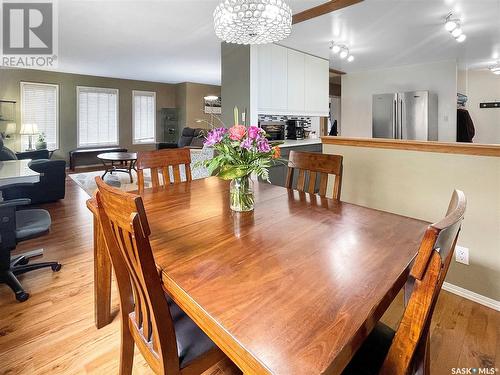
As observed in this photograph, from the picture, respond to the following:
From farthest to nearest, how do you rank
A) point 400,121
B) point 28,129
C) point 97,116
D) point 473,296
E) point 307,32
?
point 97,116 → point 28,129 → point 400,121 → point 307,32 → point 473,296

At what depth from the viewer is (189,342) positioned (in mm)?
1043

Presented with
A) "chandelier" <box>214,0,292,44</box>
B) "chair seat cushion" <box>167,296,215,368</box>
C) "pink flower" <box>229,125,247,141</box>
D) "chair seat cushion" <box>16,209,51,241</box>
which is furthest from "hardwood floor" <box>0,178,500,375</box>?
"chandelier" <box>214,0,292,44</box>

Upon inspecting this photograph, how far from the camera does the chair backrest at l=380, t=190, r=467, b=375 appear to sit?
644 mm

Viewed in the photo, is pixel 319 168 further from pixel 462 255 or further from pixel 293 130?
pixel 293 130

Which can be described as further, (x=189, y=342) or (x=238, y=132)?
(x=238, y=132)

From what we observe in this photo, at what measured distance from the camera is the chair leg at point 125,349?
126 cm

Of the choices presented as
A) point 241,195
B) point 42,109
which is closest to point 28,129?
point 42,109

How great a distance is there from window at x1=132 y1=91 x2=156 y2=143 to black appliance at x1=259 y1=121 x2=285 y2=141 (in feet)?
19.4

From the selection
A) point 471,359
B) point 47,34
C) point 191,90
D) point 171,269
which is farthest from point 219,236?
point 191,90

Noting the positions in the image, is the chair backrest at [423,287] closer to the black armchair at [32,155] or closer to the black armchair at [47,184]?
the black armchair at [47,184]

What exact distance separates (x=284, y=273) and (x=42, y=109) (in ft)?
28.3

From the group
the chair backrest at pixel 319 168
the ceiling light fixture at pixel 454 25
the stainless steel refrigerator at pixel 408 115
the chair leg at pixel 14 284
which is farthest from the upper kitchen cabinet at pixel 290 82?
the chair leg at pixel 14 284

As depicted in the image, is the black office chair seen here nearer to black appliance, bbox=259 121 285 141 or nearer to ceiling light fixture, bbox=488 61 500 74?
black appliance, bbox=259 121 285 141

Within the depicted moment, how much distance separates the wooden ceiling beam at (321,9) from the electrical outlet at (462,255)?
2.39 metres
